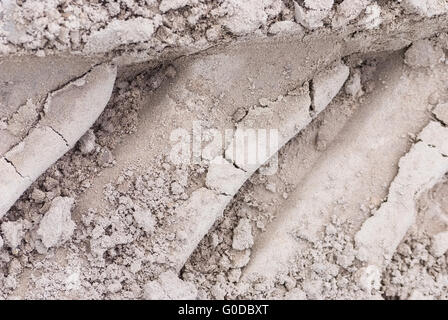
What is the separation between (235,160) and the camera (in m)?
1.65

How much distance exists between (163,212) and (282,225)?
361 mm

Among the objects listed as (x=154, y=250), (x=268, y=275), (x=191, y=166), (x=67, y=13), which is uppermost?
(x=67, y=13)

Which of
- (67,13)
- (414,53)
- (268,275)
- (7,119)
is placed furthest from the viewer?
(414,53)

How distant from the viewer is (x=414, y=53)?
1762mm

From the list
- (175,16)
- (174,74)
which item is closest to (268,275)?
(174,74)

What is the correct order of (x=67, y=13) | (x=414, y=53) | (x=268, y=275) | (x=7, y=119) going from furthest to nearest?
(x=414, y=53), (x=268, y=275), (x=7, y=119), (x=67, y=13)

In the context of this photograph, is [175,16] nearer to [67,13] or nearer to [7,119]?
[67,13]

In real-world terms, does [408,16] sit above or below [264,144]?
above

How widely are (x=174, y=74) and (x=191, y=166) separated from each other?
0.90 ft

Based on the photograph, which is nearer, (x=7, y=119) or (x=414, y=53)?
(x=7, y=119)

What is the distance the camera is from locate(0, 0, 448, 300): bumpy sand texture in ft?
5.04

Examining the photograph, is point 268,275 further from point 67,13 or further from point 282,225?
point 67,13

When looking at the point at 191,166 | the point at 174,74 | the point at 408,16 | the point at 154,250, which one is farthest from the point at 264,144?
the point at 408,16

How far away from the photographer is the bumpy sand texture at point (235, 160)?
154 centimetres
